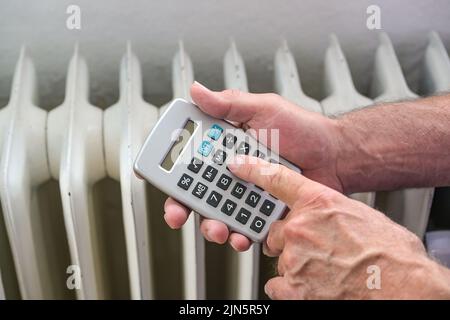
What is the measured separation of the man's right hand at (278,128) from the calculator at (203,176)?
0.6 inches

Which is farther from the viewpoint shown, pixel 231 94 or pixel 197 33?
pixel 197 33

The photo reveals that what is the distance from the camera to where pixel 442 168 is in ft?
2.22

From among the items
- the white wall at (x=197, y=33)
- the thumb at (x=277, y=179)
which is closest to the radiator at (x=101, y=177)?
the white wall at (x=197, y=33)

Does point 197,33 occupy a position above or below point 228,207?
above

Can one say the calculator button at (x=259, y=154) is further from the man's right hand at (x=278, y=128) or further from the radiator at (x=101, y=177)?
the radiator at (x=101, y=177)

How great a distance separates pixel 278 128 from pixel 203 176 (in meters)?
0.10

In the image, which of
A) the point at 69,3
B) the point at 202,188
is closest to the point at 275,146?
the point at 202,188

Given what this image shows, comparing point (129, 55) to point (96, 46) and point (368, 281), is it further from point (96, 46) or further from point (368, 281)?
point (368, 281)

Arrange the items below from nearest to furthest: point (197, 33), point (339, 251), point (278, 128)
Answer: point (339, 251) < point (278, 128) < point (197, 33)

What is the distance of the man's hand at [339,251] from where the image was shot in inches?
19.2

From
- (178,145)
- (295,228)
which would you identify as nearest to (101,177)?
(178,145)

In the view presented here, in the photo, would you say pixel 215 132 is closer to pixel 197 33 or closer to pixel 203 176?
pixel 203 176

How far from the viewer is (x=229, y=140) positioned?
0.59 metres
